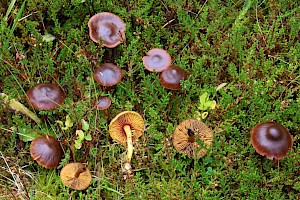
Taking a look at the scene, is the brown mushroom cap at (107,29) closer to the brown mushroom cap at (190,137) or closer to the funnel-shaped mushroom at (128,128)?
the funnel-shaped mushroom at (128,128)

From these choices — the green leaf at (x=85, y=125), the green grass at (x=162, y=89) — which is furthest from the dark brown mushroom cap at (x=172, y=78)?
the green leaf at (x=85, y=125)

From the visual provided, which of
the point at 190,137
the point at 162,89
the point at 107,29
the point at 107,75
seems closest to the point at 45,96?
the point at 107,75

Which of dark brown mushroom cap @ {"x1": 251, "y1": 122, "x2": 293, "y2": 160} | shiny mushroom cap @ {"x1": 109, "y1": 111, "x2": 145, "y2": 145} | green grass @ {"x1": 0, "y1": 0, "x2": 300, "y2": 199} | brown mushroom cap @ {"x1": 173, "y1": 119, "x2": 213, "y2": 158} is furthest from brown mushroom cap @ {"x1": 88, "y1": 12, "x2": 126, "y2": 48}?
dark brown mushroom cap @ {"x1": 251, "y1": 122, "x2": 293, "y2": 160}

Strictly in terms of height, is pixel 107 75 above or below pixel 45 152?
above

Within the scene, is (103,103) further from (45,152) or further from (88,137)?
(45,152)

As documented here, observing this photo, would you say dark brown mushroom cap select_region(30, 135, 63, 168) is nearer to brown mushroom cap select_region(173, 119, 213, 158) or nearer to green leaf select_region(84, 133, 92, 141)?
green leaf select_region(84, 133, 92, 141)

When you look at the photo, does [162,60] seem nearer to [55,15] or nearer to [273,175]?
[55,15]
